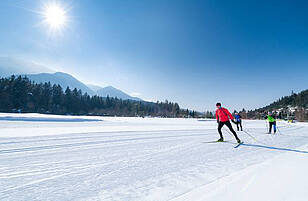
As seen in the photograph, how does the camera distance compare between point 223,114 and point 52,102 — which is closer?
point 223,114

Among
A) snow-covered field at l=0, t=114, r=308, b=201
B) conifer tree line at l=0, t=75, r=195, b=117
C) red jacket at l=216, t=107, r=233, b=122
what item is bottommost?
snow-covered field at l=0, t=114, r=308, b=201

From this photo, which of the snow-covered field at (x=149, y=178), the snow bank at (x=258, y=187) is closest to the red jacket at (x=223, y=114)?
the snow-covered field at (x=149, y=178)

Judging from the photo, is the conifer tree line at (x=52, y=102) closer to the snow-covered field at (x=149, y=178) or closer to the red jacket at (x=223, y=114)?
the snow-covered field at (x=149, y=178)

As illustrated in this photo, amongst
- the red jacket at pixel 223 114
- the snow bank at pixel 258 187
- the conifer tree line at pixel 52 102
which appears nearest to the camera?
the snow bank at pixel 258 187

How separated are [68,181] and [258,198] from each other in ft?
9.25

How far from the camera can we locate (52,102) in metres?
78.6

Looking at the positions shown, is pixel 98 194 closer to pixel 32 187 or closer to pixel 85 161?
pixel 32 187

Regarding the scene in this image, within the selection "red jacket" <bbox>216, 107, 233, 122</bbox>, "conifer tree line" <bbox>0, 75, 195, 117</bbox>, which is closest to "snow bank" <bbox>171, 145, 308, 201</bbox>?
"red jacket" <bbox>216, 107, 233, 122</bbox>

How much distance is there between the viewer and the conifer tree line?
206 ft

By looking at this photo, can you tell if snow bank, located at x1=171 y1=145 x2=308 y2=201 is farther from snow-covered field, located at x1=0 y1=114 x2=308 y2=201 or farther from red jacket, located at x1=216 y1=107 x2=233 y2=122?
red jacket, located at x1=216 y1=107 x2=233 y2=122

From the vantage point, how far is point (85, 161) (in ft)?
11.2

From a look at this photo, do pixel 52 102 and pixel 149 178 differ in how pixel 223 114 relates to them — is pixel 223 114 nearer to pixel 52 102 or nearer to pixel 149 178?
pixel 149 178

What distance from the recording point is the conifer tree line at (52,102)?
206 ft

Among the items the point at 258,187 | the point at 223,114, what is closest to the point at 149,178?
the point at 258,187
